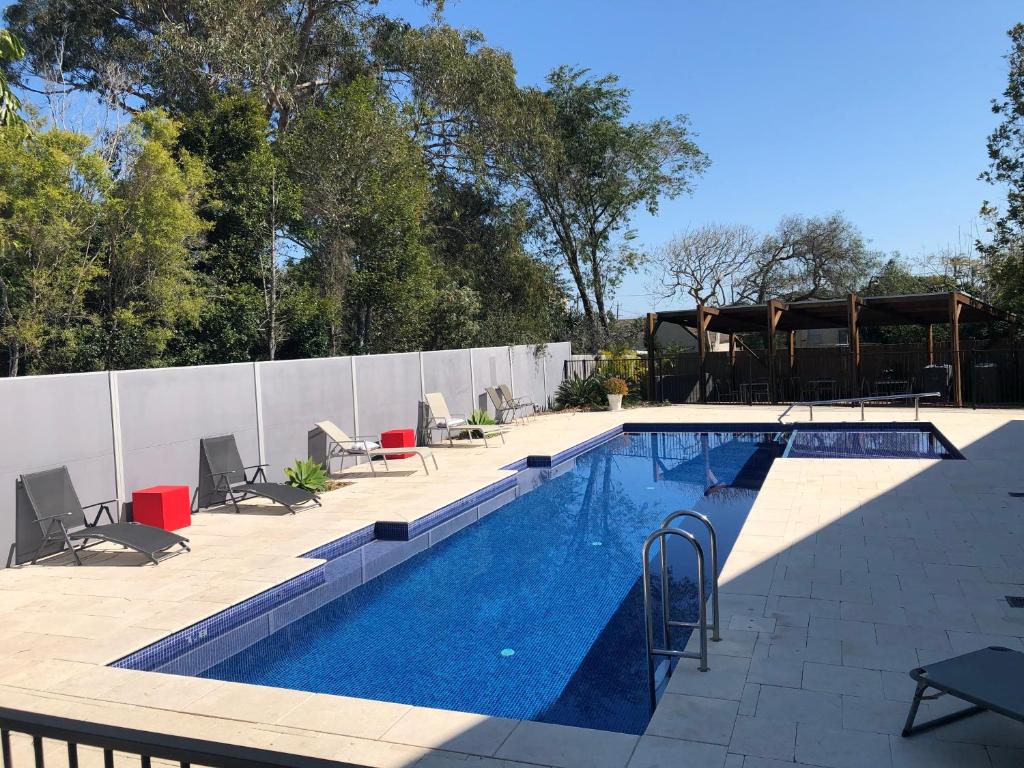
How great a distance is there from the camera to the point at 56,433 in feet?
24.6

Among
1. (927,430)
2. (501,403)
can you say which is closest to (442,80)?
(501,403)

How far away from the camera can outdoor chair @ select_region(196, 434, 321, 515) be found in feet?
29.3

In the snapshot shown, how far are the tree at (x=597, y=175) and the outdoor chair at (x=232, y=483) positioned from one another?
1798 centimetres

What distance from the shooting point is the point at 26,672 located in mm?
4613

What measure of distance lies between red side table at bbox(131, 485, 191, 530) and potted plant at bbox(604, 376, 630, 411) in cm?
1255

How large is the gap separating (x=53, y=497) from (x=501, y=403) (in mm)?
10445

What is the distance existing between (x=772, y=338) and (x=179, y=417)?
14.3 m

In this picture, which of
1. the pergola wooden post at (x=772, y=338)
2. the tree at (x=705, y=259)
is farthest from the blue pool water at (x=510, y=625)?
the tree at (x=705, y=259)

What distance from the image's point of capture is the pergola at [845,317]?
17.6m

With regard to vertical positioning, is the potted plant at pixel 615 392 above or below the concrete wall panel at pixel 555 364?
below

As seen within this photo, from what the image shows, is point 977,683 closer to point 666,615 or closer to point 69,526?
point 666,615

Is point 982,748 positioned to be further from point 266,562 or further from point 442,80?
point 442,80

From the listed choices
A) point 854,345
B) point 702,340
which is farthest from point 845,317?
point 702,340

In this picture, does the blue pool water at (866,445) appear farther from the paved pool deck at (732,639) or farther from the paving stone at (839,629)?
the paving stone at (839,629)
